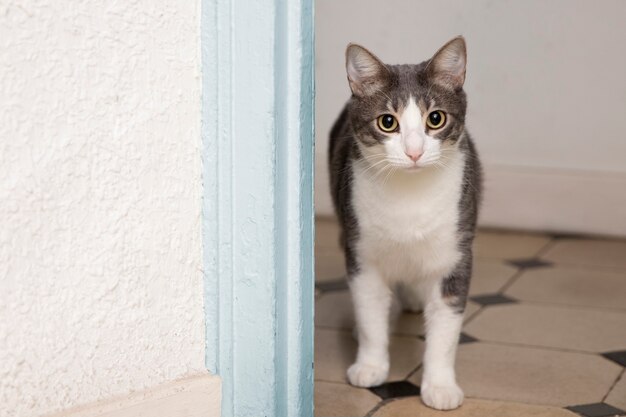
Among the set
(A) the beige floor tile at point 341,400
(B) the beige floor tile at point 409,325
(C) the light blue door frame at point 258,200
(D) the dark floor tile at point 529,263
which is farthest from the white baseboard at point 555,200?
(C) the light blue door frame at point 258,200

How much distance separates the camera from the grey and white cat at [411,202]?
185 centimetres

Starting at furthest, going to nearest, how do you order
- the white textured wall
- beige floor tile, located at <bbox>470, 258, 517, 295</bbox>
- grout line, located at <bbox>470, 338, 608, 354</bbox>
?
beige floor tile, located at <bbox>470, 258, 517, 295</bbox> < grout line, located at <bbox>470, 338, 608, 354</bbox> < the white textured wall

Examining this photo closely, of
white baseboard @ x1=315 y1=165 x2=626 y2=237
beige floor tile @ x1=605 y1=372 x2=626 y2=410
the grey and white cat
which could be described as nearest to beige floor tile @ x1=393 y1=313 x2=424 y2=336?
the grey and white cat

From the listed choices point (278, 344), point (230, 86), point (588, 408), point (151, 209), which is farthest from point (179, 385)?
point (588, 408)

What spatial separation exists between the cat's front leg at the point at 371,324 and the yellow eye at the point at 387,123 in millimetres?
376

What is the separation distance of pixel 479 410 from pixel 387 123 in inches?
25.4

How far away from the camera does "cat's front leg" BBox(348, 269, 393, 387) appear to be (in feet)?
6.71

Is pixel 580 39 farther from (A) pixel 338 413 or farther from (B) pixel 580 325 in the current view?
(A) pixel 338 413

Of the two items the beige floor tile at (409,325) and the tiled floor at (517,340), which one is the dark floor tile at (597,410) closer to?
the tiled floor at (517,340)

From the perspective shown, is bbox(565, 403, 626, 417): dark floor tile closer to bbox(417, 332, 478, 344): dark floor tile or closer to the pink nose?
bbox(417, 332, 478, 344): dark floor tile

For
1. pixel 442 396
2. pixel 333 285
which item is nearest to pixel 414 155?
pixel 442 396

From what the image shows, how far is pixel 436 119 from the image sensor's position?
1.85 metres

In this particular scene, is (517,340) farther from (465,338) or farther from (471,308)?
(471,308)

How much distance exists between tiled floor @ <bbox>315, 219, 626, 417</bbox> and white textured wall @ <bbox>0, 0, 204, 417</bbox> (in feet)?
1.93
